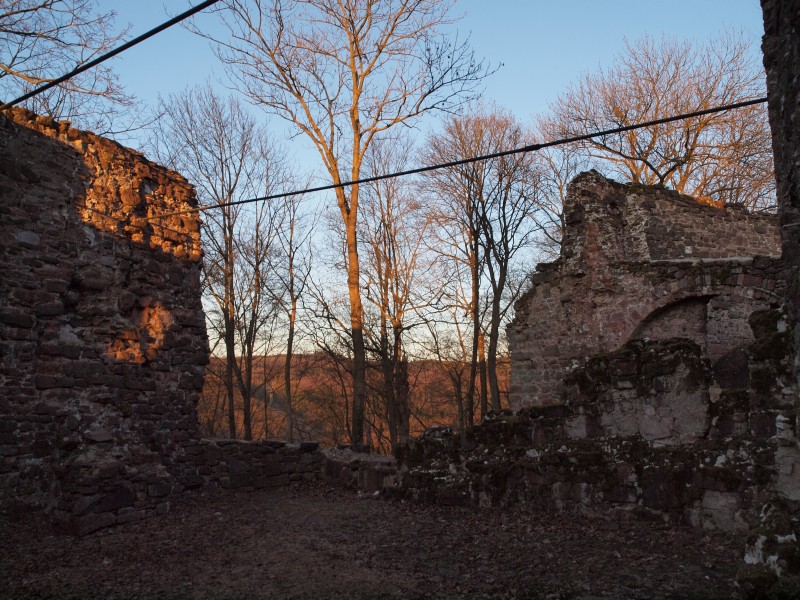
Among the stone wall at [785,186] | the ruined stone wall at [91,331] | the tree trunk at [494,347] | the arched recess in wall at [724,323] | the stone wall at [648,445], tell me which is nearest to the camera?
the stone wall at [785,186]

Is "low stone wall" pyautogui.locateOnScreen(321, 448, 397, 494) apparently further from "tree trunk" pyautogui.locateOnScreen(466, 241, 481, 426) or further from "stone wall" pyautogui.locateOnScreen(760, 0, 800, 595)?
"tree trunk" pyautogui.locateOnScreen(466, 241, 481, 426)

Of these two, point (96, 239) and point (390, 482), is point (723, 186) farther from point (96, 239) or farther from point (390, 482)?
point (96, 239)

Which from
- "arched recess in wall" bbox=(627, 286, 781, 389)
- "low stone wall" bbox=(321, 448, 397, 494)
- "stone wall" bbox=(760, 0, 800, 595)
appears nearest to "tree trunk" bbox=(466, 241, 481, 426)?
"arched recess in wall" bbox=(627, 286, 781, 389)

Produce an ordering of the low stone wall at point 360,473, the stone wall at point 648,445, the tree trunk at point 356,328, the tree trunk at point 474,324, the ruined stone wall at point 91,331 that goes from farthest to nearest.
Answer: the tree trunk at point 474,324 < the tree trunk at point 356,328 < the low stone wall at point 360,473 < the ruined stone wall at point 91,331 < the stone wall at point 648,445

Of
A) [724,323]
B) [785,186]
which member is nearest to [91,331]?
[785,186]

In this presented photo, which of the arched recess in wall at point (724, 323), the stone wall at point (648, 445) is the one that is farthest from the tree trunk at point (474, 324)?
the stone wall at point (648, 445)

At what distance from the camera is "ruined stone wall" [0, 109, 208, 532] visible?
23.6ft

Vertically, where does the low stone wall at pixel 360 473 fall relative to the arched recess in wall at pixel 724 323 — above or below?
below

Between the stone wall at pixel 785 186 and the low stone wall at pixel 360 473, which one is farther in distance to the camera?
the low stone wall at pixel 360 473

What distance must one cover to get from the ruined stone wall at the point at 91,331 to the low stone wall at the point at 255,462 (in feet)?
1.14

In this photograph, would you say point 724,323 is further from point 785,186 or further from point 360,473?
point 785,186

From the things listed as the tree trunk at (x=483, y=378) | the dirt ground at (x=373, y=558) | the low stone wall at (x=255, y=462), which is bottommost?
the dirt ground at (x=373, y=558)

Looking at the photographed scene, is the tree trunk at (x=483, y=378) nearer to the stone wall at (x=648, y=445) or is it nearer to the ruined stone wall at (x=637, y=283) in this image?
the ruined stone wall at (x=637, y=283)

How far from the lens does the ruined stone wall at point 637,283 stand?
11453mm
